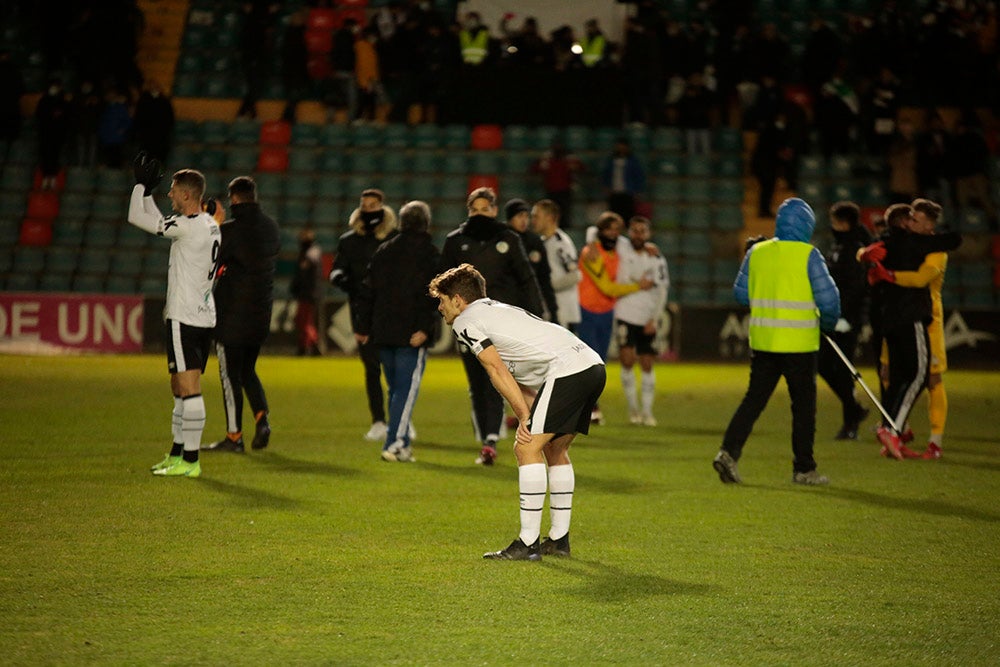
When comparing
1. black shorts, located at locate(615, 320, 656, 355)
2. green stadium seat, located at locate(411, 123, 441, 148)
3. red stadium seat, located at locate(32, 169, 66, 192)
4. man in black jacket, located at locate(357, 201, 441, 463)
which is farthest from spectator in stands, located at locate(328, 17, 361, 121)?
man in black jacket, located at locate(357, 201, 441, 463)

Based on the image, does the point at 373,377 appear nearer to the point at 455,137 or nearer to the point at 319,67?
the point at 455,137

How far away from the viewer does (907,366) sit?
1134cm

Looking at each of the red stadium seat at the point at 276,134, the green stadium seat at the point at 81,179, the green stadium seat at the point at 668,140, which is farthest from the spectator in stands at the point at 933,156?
the green stadium seat at the point at 81,179

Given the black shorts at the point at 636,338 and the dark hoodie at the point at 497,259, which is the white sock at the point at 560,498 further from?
the black shorts at the point at 636,338

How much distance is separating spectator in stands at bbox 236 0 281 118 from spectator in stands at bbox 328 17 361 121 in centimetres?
137

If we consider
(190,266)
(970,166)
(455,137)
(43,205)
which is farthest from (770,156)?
(190,266)

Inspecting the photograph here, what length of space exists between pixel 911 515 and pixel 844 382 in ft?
12.8

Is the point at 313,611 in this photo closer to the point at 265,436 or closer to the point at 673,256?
the point at 265,436

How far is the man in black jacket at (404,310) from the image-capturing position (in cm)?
1064

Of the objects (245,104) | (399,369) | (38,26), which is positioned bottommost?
(399,369)

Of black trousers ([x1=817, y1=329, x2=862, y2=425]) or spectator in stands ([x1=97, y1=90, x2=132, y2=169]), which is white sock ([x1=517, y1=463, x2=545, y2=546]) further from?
spectator in stands ([x1=97, y1=90, x2=132, y2=169])

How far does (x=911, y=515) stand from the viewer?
8.40m

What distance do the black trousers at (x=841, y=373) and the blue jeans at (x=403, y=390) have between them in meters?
3.74

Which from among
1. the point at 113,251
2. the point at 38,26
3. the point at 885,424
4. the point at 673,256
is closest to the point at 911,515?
the point at 885,424
